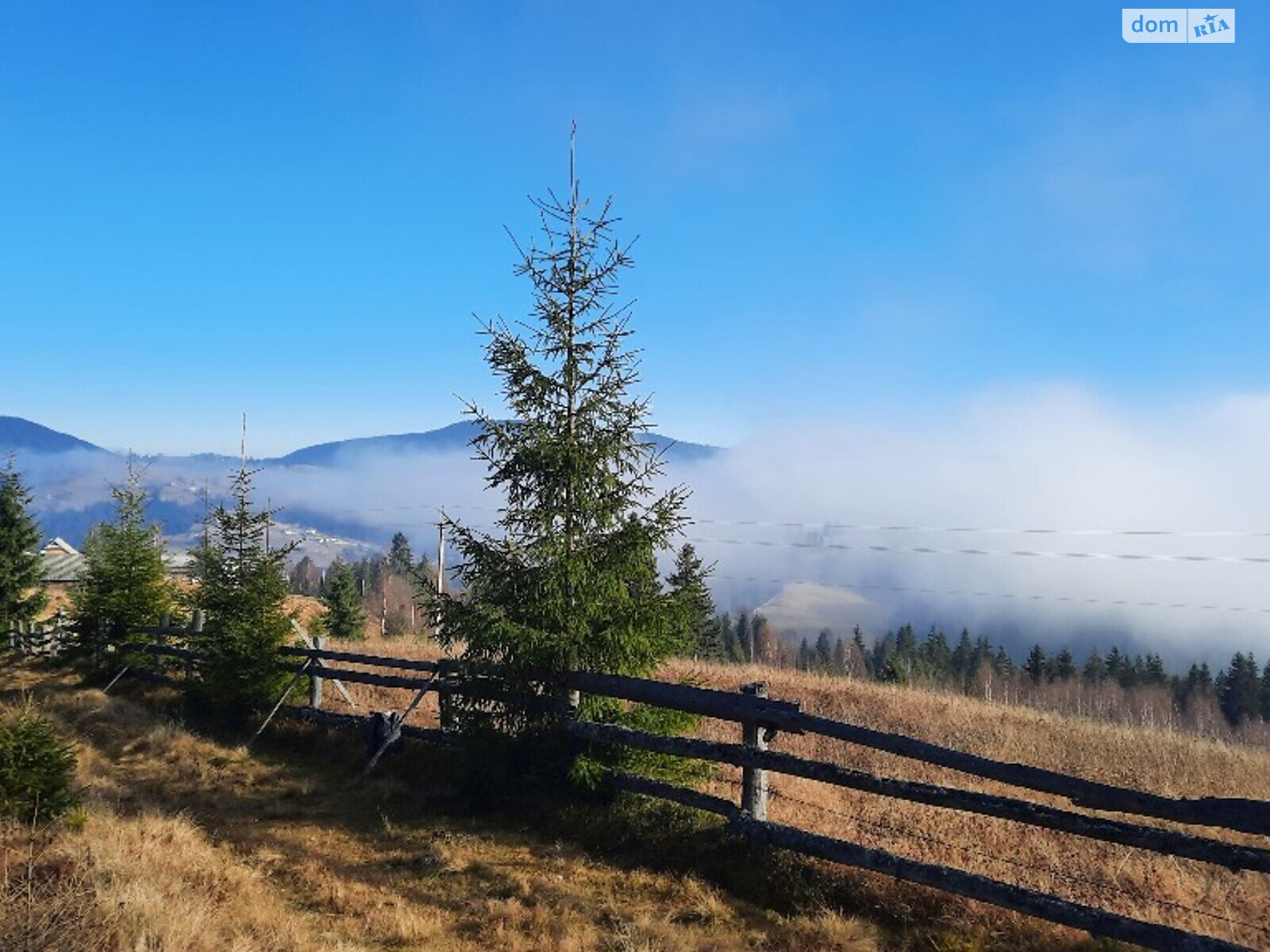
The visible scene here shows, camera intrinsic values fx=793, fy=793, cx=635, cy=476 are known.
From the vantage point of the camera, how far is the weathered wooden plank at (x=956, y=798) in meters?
5.68

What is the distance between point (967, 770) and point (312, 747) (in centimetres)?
1094

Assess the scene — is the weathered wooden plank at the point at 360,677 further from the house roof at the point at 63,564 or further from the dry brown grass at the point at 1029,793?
the house roof at the point at 63,564

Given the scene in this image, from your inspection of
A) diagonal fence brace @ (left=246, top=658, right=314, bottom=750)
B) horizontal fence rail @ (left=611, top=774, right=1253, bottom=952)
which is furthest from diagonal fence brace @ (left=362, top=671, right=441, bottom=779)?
horizontal fence rail @ (left=611, top=774, right=1253, bottom=952)

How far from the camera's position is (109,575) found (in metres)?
21.4

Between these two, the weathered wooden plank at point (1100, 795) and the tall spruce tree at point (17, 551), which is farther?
the tall spruce tree at point (17, 551)

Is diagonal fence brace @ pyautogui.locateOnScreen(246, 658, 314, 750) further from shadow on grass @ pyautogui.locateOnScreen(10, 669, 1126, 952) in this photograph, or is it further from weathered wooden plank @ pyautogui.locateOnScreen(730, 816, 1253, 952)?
weathered wooden plank @ pyautogui.locateOnScreen(730, 816, 1253, 952)

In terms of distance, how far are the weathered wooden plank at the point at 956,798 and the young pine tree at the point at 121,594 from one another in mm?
17035

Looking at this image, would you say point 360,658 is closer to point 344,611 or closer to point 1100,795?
point 1100,795

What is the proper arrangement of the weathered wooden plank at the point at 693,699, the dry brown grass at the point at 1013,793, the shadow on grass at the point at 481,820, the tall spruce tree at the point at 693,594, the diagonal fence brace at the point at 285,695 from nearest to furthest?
1. the shadow on grass at the point at 481,820
2. the dry brown grass at the point at 1013,793
3. the weathered wooden plank at the point at 693,699
4. the tall spruce tree at the point at 693,594
5. the diagonal fence brace at the point at 285,695

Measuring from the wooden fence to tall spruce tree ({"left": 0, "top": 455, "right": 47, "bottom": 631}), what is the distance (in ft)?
97.9

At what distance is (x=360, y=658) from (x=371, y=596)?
116 m

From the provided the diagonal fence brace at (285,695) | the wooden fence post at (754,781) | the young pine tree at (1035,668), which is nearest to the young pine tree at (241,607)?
the diagonal fence brace at (285,695)

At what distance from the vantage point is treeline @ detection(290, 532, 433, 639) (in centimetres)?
2790

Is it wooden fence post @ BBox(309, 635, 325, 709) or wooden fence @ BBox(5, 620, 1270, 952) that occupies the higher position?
wooden fence @ BBox(5, 620, 1270, 952)
